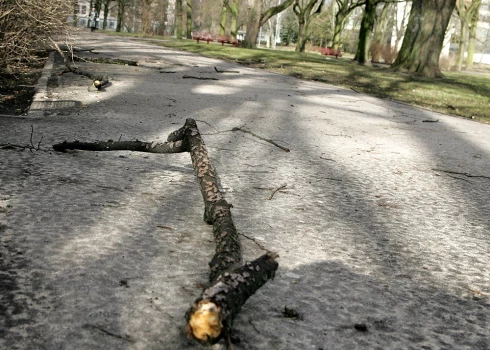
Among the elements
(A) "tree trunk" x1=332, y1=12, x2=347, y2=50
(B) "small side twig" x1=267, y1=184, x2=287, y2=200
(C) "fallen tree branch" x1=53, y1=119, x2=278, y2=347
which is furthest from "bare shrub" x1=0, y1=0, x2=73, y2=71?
(A) "tree trunk" x1=332, y1=12, x2=347, y2=50

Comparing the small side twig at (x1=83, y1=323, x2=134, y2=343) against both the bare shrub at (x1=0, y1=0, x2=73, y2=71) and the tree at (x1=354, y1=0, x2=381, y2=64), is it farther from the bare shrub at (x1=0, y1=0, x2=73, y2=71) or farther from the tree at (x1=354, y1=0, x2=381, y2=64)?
the tree at (x1=354, y1=0, x2=381, y2=64)

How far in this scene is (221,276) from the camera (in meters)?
1.64

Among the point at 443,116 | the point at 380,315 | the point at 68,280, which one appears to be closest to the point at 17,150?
the point at 68,280

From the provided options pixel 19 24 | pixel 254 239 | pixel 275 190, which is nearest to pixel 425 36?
pixel 19 24

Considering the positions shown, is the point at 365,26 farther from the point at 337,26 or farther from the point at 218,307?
the point at 218,307

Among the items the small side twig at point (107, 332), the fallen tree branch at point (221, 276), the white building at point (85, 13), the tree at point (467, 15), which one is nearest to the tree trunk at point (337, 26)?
the tree at point (467, 15)

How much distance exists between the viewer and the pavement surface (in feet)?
5.62

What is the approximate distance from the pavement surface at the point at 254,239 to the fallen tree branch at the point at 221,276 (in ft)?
0.32

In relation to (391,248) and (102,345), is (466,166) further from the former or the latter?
(102,345)

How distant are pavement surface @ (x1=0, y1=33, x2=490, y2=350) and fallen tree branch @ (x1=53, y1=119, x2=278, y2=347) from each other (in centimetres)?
10

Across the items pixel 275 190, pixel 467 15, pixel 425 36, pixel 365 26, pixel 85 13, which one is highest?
pixel 467 15

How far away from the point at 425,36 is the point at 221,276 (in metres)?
16.7

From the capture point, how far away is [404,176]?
13.6ft

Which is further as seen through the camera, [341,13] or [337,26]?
[337,26]
